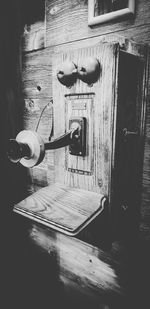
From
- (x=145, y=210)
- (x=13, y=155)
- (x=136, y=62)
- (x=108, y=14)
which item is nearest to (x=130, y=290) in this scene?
(x=145, y=210)

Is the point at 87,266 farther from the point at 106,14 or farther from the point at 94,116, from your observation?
the point at 106,14

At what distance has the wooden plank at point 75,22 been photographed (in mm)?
1079

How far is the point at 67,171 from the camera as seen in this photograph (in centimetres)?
111

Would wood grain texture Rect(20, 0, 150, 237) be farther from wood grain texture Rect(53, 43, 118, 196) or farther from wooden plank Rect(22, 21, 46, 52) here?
wood grain texture Rect(53, 43, 118, 196)

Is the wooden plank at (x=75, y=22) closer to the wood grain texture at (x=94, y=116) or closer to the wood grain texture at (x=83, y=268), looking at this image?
the wood grain texture at (x=94, y=116)

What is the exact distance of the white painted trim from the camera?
1073mm

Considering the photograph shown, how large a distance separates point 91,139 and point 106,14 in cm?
65

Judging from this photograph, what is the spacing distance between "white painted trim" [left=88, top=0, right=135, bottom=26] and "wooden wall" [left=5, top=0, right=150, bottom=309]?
0.03 metres

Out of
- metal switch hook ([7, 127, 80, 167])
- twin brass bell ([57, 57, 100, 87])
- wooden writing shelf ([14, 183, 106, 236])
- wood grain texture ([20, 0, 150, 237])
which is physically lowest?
wooden writing shelf ([14, 183, 106, 236])

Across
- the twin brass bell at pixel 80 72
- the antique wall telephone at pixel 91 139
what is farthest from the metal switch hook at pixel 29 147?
the twin brass bell at pixel 80 72

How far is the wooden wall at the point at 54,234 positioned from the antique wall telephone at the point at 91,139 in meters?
0.16

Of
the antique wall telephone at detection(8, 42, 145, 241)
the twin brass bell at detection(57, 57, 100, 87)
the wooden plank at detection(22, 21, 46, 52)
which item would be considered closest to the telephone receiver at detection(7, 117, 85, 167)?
the antique wall telephone at detection(8, 42, 145, 241)

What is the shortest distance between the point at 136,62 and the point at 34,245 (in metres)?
1.48

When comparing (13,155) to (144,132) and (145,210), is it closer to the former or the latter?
(144,132)
